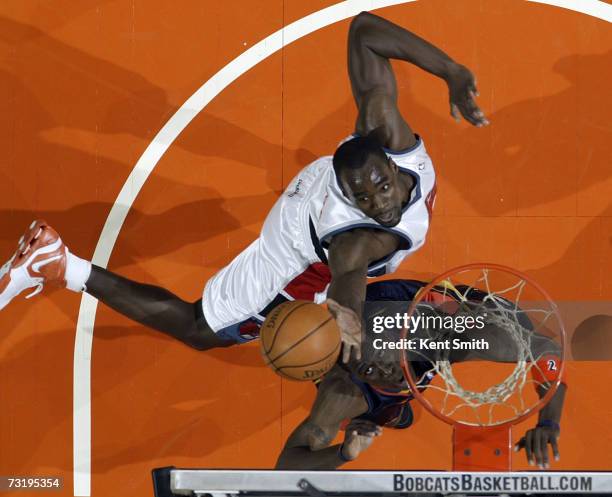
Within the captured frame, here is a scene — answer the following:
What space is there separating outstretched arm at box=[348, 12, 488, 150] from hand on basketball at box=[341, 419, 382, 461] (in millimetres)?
1520

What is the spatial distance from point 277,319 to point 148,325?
1436 millimetres

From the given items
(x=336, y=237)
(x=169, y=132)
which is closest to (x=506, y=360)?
(x=336, y=237)

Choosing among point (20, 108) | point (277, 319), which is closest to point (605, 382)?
point (277, 319)

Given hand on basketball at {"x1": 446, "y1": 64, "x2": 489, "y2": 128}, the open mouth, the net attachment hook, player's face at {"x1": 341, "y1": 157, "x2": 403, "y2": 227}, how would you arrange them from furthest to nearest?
hand on basketball at {"x1": 446, "y1": 64, "x2": 489, "y2": 128} < the open mouth < player's face at {"x1": 341, "y1": 157, "x2": 403, "y2": 227} < the net attachment hook

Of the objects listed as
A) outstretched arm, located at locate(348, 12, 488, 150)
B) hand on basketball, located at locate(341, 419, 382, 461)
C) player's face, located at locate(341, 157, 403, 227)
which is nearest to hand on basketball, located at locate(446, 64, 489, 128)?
outstretched arm, located at locate(348, 12, 488, 150)

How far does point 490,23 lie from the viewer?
18.4 ft

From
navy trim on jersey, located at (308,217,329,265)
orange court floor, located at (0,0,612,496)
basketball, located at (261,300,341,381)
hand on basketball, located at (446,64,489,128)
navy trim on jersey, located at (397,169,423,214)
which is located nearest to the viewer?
basketball, located at (261,300,341,381)

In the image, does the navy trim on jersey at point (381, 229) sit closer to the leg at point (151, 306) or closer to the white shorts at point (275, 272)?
the white shorts at point (275, 272)

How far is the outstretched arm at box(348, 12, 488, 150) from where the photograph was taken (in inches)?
181

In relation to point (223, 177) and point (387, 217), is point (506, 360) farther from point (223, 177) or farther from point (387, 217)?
point (223, 177)

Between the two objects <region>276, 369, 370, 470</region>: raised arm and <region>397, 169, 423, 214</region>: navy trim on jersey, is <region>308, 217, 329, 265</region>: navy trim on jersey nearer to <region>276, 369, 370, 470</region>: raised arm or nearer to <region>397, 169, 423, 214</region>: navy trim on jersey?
<region>397, 169, 423, 214</region>: navy trim on jersey

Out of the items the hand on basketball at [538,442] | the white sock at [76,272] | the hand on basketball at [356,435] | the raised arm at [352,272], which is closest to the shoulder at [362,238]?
the raised arm at [352,272]

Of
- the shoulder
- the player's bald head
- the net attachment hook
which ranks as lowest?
the net attachment hook

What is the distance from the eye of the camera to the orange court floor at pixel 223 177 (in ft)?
17.9
